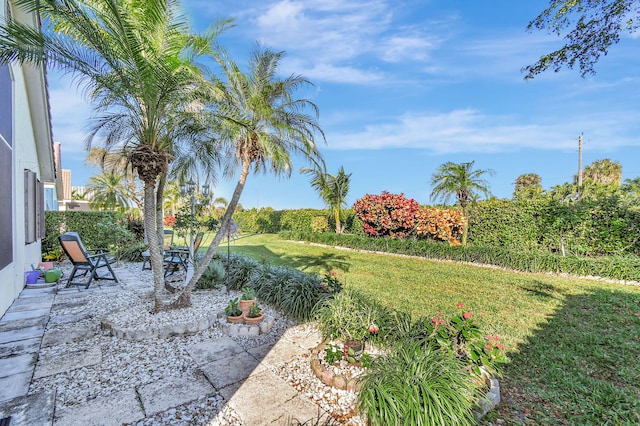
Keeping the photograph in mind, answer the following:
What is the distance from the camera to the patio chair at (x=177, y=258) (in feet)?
23.6

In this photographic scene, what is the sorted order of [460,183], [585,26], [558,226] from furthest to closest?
1. [460,183]
2. [558,226]
3. [585,26]

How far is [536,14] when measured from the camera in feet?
18.5

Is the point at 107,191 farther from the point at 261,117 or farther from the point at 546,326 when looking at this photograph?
the point at 546,326

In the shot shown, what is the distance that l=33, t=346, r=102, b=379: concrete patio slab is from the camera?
10.2 feet

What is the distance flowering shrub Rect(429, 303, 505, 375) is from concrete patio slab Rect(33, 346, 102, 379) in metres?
3.83

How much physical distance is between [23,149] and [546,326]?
11.0m

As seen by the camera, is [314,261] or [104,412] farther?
[314,261]

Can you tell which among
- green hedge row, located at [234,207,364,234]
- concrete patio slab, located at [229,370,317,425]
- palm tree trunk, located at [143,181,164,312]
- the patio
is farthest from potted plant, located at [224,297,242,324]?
green hedge row, located at [234,207,364,234]

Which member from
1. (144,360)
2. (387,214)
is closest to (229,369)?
(144,360)

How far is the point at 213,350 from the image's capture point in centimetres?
368

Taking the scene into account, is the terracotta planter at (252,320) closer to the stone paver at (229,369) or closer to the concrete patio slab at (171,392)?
the stone paver at (229,369)

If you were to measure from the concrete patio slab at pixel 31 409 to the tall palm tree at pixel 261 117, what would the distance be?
2.44 metres

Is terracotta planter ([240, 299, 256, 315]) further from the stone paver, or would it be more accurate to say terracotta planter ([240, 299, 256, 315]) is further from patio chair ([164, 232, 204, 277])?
→ patio chair ([164, 232, 204, 277])

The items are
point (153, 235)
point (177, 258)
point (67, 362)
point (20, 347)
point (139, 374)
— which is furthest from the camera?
point (177, 258)
